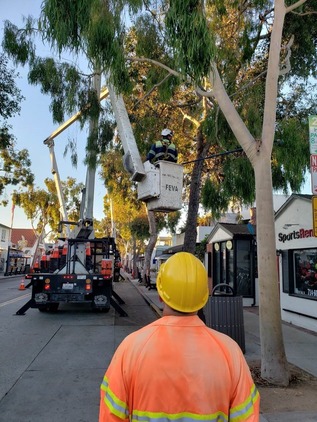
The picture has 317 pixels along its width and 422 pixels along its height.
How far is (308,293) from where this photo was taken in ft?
33.9

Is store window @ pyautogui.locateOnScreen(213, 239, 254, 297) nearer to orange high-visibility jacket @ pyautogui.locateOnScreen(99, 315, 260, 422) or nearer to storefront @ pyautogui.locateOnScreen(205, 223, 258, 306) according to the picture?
storefront @ pyautogui.locateOnScreen(205, 223, 258, 306)

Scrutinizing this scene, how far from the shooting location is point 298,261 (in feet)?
36.2

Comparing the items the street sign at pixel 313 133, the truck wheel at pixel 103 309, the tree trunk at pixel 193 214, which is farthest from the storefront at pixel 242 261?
the street sign at pixel 313 133

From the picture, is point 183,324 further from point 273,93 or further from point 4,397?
point 273,93

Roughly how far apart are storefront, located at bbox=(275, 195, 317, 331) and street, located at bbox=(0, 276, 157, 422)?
14.5ft

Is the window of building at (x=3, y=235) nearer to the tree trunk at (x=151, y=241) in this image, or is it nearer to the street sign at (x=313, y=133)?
the tree trunk at (x=151, y=241)

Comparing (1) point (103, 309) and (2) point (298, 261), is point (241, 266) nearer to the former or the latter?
(2) point (298, 261)

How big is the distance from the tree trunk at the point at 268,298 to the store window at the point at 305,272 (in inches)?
194

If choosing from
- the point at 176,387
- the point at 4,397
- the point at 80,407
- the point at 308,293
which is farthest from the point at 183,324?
the point at 308,293

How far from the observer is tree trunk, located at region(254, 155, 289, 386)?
552 centimetres

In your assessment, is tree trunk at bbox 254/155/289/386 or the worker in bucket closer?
the worker in bucket

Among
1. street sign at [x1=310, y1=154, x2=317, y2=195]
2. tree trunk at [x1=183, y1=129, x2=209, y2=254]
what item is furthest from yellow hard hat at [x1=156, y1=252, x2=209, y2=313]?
tree trunk at [x1=183, y1=129, x2=209, y2=254]

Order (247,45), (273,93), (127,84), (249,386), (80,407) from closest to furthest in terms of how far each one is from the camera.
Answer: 1. (249,386)
2. (80,407)
3. (273,93)
4. (127,84)
5. (247,45)

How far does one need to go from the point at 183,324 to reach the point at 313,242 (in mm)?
9062
